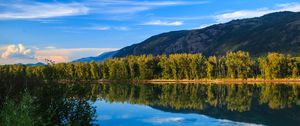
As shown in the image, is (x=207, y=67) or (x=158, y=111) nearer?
(x=158, y=111)

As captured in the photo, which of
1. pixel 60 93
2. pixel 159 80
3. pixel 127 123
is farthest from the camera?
pixel 159 80

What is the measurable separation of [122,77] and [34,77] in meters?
167

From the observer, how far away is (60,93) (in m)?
29.3

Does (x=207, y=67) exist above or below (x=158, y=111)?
above

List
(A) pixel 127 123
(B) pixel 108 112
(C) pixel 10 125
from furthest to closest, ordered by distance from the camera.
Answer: (B) pixel 108 112
(A) pixel 127 123
(C) pixel 10 125

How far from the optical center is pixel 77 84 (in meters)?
32.3

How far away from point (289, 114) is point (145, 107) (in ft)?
85.7

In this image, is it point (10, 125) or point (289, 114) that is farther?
point (289, 114)

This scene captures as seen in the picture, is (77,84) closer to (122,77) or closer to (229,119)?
(229,119)

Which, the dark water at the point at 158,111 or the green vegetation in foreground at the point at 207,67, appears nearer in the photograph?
the dark water at the point at 158,111

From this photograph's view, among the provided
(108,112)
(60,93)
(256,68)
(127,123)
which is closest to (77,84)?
(60,93)

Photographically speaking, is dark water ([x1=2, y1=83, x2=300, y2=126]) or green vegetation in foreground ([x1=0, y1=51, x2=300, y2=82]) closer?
dark water ([x1=2, y1=83, x2=300, y2=126])

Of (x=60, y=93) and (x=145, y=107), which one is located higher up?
(x=60, y=93)

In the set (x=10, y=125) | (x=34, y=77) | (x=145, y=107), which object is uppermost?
(x=34, y=77)
